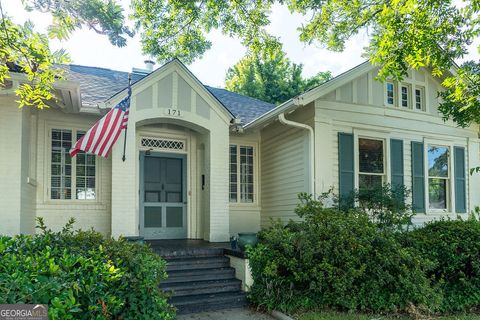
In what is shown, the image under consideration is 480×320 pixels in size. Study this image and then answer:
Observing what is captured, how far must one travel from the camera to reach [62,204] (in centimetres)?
816

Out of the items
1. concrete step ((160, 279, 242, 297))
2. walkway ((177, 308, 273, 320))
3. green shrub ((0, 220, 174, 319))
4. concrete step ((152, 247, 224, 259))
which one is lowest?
walkway ((177, 308, 273, 320))

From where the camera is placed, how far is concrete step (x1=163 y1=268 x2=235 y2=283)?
6.54 m

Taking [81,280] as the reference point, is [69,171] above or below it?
above

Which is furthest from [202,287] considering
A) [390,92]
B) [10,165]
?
[390,92]

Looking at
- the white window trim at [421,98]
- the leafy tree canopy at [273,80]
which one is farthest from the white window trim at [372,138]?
the leafy tree canopy at [273,80]

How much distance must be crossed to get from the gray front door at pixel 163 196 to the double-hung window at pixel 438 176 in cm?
641

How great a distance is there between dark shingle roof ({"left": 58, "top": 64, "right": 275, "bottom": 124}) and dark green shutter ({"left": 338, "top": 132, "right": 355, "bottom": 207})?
249cm

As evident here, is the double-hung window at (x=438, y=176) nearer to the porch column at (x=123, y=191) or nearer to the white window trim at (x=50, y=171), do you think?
the porch column at (x=123, y=191)

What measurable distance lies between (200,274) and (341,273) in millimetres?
2384

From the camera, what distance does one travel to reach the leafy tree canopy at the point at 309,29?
5.74m

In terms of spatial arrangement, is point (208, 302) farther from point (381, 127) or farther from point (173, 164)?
point (381, 127)

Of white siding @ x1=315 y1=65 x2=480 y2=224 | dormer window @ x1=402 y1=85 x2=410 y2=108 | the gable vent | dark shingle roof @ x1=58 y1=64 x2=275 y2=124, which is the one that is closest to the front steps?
white siding @ x1=315 y1=65 x2=480 y2=224

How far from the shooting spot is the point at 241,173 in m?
10.4

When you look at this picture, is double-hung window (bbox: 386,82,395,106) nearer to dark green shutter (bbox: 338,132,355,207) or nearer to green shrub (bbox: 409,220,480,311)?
dark green shutter (bbox: 338,132,355,207)
